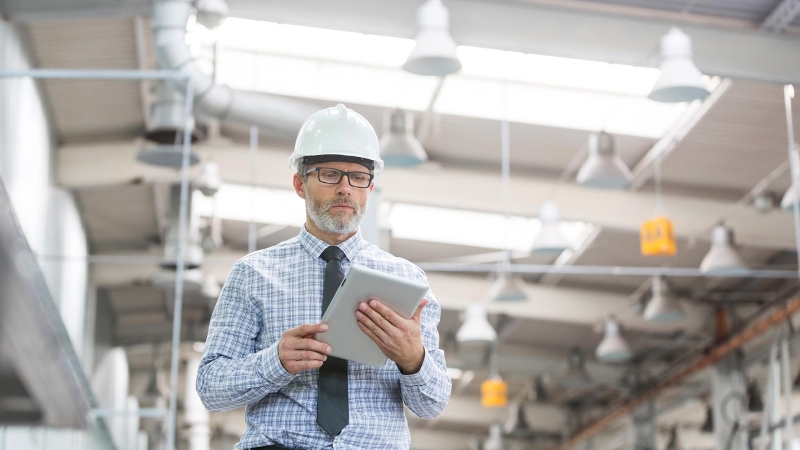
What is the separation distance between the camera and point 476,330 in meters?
11.8

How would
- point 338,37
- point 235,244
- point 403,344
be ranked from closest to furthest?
point 403,344
point 338,37
point 235,244

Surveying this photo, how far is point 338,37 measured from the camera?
9883 mm

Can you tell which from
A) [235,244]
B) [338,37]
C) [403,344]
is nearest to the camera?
[403,344]

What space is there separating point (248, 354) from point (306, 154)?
41cm

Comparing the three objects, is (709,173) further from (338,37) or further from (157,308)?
(157,308)

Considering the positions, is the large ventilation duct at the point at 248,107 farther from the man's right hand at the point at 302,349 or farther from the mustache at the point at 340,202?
the man's right hand at the point at 302,349

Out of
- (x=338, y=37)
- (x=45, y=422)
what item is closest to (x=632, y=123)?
(x=338, y=37)

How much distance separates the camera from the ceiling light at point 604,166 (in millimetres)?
8016

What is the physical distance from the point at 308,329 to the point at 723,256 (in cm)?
848

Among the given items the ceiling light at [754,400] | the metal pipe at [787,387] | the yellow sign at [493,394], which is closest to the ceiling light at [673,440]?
the ceiling light at [754,400]

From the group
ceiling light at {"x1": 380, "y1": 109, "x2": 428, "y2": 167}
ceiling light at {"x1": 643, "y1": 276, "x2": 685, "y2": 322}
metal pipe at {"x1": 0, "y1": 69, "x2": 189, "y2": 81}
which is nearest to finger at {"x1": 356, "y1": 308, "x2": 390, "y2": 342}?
metal pipe at {"x1": 0, "y1": 69, "x2": 189, "y2": 81}

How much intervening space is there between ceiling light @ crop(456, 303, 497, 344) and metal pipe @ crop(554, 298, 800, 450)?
3.47m

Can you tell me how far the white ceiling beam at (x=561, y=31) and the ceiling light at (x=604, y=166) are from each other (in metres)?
0.58

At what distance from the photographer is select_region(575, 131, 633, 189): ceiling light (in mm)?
8016
